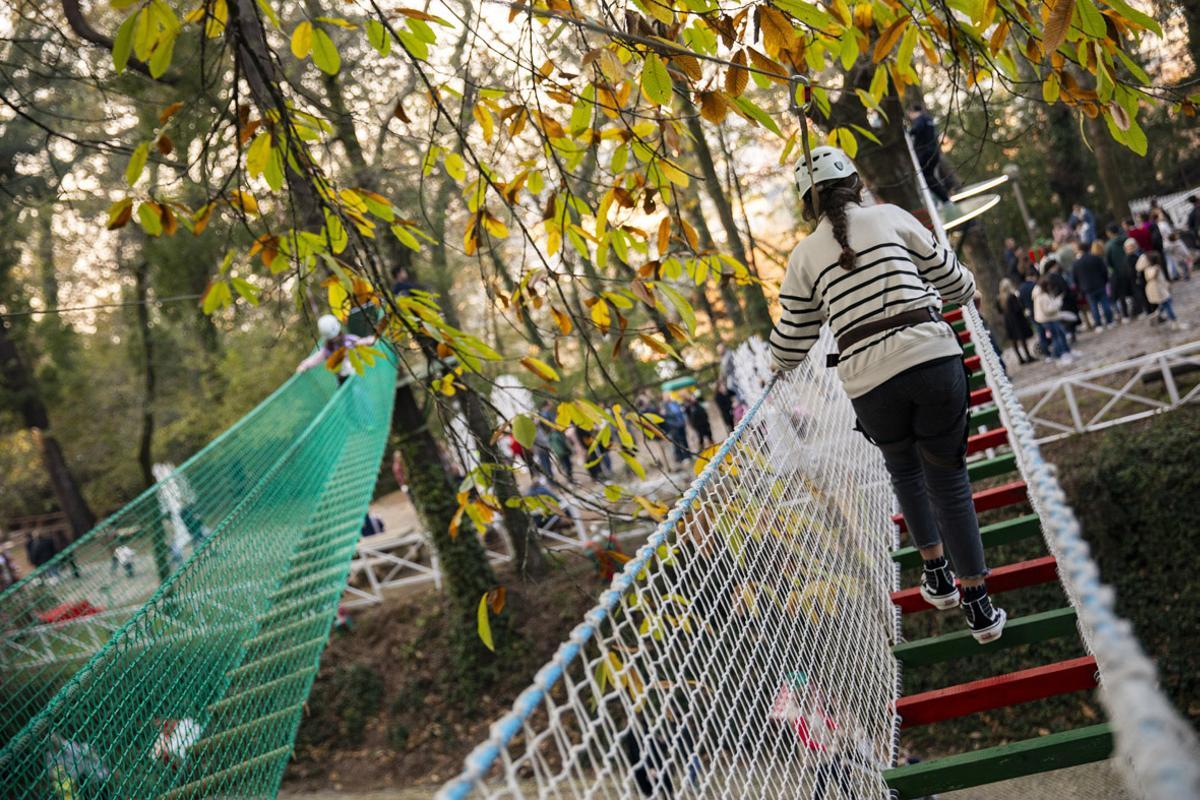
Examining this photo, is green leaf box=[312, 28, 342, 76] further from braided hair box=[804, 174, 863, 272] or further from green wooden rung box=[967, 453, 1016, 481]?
green wooden rung box=[967, 453, 1016, 481]

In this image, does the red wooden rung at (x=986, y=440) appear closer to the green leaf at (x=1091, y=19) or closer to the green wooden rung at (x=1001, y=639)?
the green wooden rung at (x=1001, y=639)

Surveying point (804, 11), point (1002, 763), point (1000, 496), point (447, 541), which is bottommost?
point (447, 541)

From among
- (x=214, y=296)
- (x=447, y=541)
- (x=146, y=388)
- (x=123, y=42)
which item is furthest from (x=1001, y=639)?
(x=146, y=388)

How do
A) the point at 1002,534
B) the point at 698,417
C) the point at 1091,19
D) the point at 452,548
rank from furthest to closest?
1. the point at 698,417
2. the point at 452,548
3. the point at 1002,534
4. the point at 1091,19

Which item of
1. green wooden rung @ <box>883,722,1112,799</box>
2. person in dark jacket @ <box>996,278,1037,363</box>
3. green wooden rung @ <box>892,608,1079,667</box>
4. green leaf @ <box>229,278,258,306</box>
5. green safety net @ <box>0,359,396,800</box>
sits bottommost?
person in dark jacket @ <box>996,278,1037,363</box>

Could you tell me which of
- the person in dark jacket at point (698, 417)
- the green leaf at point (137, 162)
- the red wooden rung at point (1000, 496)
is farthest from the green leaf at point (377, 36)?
the person in dark jacket at point (698, 417)

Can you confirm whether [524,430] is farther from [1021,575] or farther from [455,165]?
[1021,575]

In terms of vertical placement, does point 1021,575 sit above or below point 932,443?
below

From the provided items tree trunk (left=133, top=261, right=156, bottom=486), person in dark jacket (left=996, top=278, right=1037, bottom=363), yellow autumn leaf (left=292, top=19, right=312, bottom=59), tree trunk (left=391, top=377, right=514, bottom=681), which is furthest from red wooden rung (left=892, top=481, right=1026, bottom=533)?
tree trunk (left=133, top=261, right=156, bottom=486)

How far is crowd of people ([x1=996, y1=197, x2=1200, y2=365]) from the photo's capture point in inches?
531

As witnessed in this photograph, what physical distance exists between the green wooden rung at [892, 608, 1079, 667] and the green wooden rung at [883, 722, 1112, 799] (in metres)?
0.33

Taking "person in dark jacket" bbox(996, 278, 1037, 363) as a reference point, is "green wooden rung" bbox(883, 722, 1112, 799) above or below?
above

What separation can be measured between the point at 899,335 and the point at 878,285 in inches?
6.3

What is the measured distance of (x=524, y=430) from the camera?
2.73m
